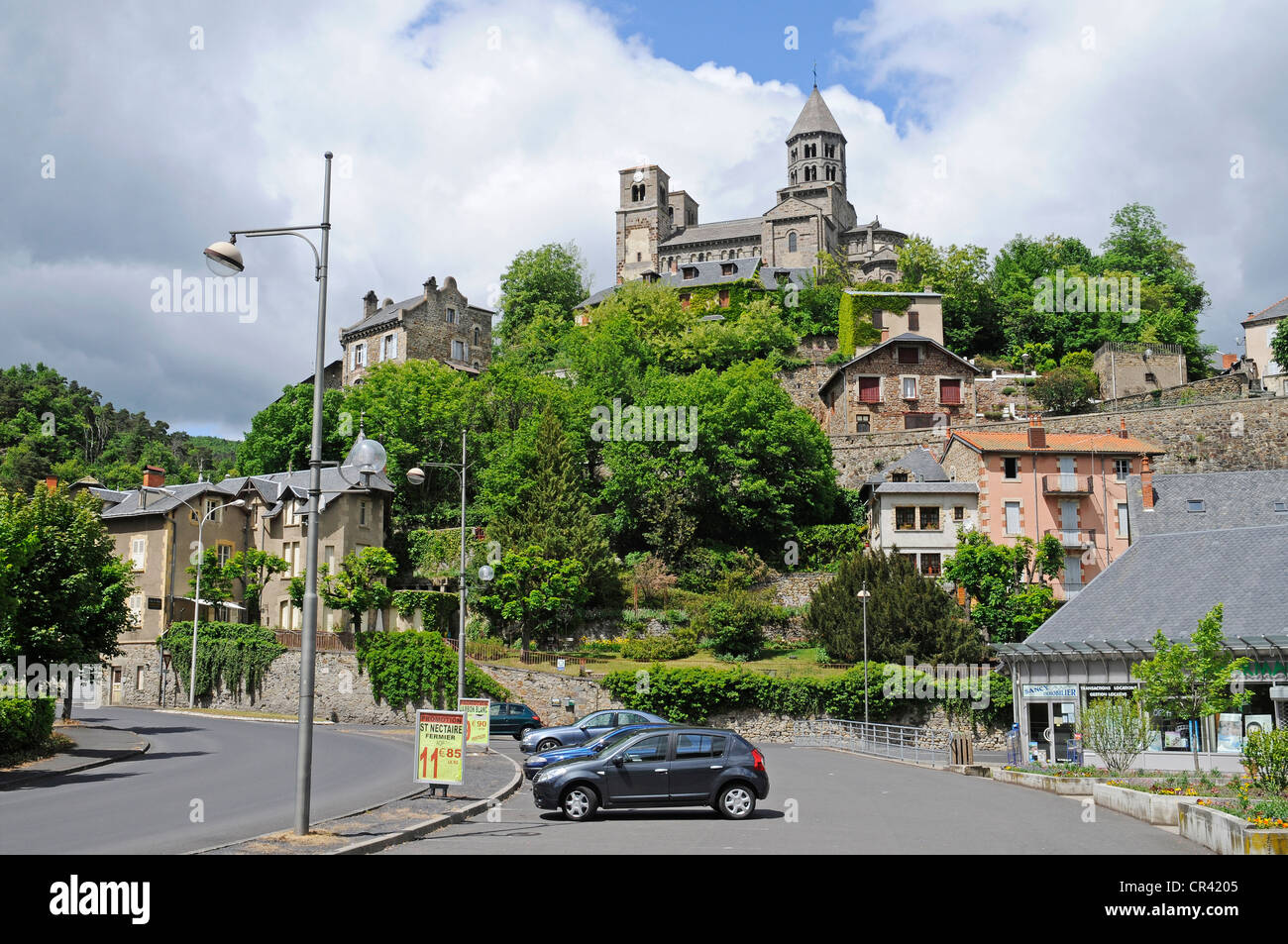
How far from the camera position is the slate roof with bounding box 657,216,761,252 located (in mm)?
114312

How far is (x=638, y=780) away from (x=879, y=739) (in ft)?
73.2

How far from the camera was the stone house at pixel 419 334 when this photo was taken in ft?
294

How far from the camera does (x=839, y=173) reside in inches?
5128

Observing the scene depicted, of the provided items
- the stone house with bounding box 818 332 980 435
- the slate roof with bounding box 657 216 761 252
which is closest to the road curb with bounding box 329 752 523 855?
the stone house with bounding box 818 332 980 435

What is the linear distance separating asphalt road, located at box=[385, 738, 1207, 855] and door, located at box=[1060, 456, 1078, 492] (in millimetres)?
33959

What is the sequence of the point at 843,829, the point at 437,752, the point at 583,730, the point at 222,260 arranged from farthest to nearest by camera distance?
1. the point at 583,730
2. the point at 437,752
3. the point at 843,829
4. the point at 222,260

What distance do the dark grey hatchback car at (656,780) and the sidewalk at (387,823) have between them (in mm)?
1597

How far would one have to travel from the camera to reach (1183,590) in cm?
3650

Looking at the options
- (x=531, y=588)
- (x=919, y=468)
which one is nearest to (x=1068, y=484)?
(x=919, y=468)

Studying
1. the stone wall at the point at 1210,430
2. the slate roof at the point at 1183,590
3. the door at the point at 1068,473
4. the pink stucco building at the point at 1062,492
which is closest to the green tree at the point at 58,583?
the slate roof at the point at 1183,590

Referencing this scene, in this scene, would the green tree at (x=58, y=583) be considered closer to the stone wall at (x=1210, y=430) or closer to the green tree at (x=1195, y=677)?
the green tree at (x=1195, y=677)

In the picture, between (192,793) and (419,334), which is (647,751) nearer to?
(192,793)

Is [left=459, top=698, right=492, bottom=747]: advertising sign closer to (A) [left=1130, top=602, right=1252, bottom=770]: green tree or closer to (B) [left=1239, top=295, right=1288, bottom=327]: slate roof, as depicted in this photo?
(A) [left=1130, top=602, right=1252, bottom=770]: green tree
